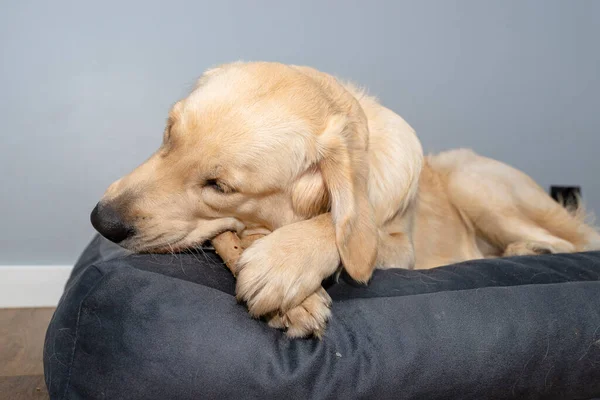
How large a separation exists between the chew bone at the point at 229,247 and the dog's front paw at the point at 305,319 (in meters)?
0.27

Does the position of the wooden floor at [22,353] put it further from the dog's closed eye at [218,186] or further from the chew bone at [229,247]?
the dog's closed eye at [218,186]

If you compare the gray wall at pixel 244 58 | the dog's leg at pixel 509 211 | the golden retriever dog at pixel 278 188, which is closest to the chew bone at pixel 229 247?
the golden retriever dog at pixel 278 188

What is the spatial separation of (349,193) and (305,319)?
444 millimetres

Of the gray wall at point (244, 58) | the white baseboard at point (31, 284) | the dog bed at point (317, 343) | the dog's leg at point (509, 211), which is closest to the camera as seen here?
the dog bed at point (317, 343)

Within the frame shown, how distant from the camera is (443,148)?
13.8 feet

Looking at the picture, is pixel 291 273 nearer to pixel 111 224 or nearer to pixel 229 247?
pixel 229 247

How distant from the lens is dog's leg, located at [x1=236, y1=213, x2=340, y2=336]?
151 centimetres

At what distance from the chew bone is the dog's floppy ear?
317mm

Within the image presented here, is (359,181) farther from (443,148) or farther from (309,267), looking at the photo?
(443,148)

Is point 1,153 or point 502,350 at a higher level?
point 502,350

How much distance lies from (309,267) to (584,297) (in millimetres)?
849

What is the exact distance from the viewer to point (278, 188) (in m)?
1.90

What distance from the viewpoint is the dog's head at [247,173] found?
5.66 ft

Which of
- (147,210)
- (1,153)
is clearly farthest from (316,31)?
(147,210)
